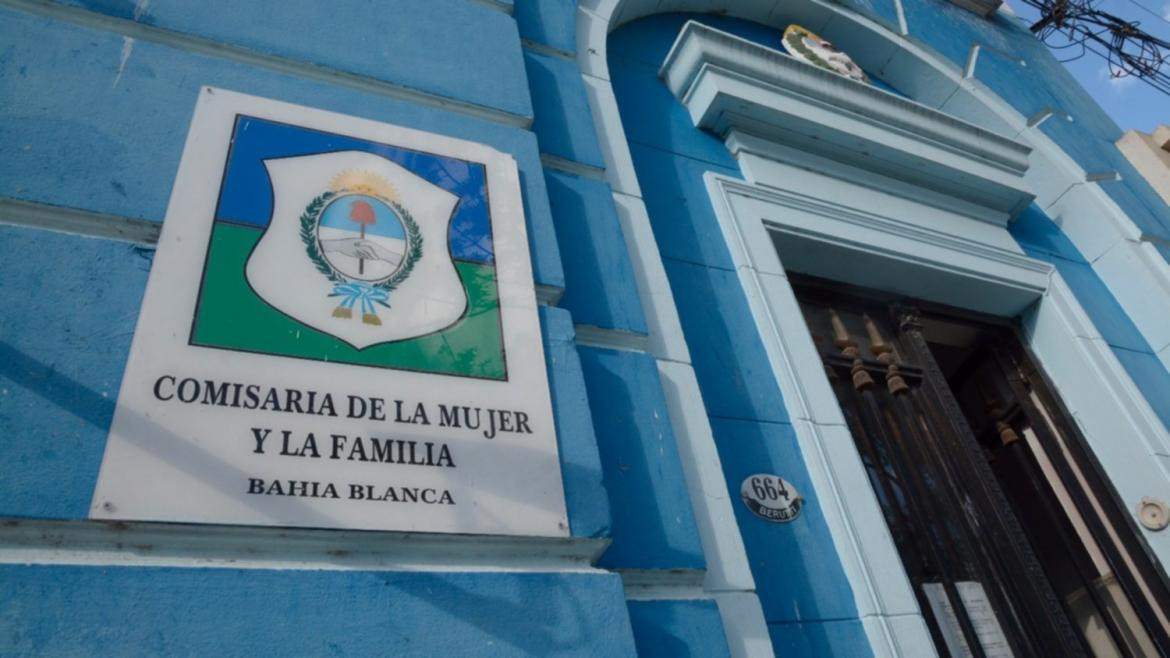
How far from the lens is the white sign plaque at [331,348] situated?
119cm

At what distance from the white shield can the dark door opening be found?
1.61 meters

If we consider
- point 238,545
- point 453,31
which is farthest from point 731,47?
point 238,545

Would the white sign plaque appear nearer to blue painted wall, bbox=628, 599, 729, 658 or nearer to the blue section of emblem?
the blue section of emblem

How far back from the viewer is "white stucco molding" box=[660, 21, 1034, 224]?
119 inches

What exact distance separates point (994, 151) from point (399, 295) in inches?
129

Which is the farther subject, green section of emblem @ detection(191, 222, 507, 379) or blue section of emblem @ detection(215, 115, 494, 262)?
blue section of emblem @ detection(215, 115, 494, 262)

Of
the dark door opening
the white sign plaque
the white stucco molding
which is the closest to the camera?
the white sign plaque

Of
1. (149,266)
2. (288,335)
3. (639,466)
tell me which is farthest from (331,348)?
(639,466)

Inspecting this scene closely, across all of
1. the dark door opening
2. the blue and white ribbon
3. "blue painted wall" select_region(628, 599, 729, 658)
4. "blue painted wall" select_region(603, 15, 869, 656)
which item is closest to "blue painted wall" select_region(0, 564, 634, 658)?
"blue painted wall" select_region(628, 599, 729, 658)

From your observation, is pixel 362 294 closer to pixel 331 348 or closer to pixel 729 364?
pixel 331 348

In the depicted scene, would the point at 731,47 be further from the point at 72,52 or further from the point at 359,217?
the point at 72,52

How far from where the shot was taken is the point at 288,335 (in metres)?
1.35

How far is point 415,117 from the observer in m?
1.89

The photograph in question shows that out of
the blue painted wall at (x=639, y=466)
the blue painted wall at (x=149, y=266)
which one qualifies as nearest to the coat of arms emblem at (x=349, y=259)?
the blue painted wall at (x=149, y=266)
